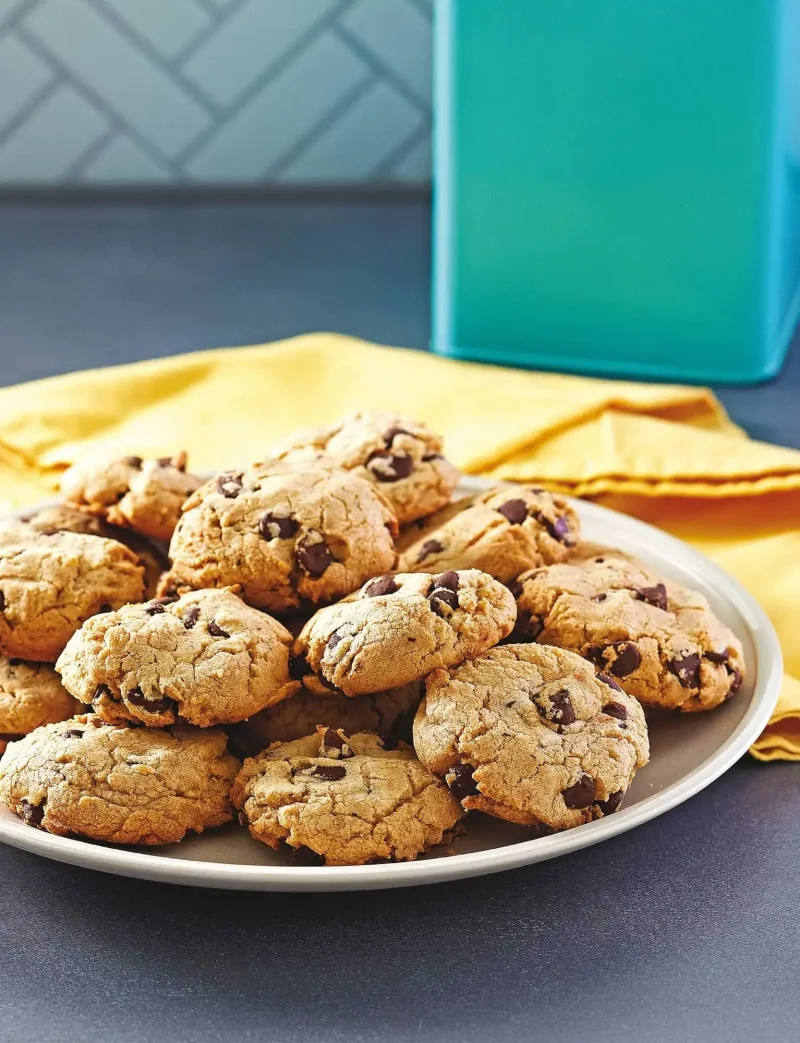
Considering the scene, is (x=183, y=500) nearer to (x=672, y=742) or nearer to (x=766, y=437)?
(x=672, y=742)

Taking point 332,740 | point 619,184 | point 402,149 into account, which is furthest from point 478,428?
point 402,149

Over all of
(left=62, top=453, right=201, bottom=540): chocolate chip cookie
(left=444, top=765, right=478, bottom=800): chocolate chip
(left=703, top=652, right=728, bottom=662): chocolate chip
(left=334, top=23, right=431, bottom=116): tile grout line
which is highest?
(left=334, top=23, right=431, bottom=116): tile grout line

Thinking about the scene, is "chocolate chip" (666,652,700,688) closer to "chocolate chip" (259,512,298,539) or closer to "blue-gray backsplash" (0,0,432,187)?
"chocolate chip" (259,512,298,539)

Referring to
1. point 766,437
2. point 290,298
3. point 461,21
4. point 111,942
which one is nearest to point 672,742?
point 111,942

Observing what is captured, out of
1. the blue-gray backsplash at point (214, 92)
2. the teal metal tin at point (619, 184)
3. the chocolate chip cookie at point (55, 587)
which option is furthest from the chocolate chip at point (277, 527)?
the blue-gray backsplash at point (214, 92)

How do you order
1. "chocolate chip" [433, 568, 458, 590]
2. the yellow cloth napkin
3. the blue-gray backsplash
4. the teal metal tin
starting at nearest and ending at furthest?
"chocolate chip" [433, 568, 458, 590] < the yellow cloth napkin < the teal metal tin < the blue-gray backsplash

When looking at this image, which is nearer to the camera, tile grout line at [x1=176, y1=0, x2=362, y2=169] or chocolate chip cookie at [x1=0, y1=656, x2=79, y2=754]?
chocolate chip cookie at [x1=0, y1=656, x2=79, y2=754]

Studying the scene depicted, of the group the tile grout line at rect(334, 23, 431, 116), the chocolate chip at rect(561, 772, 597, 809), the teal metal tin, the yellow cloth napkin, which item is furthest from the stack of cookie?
the tile grout line at rect(334, 23, 431, 116)

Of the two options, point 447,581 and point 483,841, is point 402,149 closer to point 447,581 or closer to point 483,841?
point 447,581
